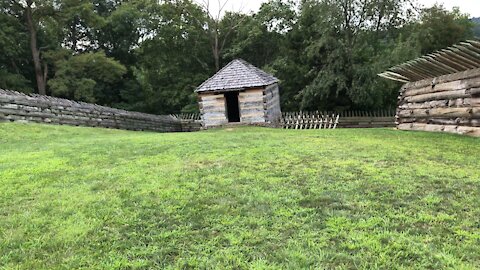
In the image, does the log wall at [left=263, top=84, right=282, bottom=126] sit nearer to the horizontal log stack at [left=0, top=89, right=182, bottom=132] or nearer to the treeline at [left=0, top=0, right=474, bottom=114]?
the treeline at [left=0, top=0, right=474, bottom=114]

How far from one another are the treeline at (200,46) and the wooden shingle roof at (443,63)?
12942 mm

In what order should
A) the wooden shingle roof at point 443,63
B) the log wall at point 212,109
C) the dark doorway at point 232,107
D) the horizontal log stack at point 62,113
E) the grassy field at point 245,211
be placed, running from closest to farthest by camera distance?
the grassy field at point 245,211 < the wooden shingle roof at point 443,63 < the horizontal log stack at point 62,113 < the log wall at point 212,109 < the dark doorway at point 232,107

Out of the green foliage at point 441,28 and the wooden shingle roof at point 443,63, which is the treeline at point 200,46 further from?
the wooden shingle roof at point 443,63

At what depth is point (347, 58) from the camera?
89.4 ft

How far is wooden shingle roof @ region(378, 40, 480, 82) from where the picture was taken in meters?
8.97

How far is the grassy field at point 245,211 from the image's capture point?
3.40 metres

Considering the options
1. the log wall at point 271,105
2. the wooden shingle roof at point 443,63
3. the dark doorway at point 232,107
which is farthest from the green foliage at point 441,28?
the wooden shingle roof at point 443,63

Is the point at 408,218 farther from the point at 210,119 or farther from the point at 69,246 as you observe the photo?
the point at 210,119

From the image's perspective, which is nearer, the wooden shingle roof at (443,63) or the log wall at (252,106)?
the wooden shingle roof at (443,63)

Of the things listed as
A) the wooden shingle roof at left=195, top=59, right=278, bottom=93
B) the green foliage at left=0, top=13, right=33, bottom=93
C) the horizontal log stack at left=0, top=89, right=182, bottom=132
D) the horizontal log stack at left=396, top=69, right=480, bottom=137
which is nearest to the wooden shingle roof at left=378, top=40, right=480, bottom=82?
the horizontal log stack at left=396, top=69, right=480, bottom=137

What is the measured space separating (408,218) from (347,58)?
24812 mm

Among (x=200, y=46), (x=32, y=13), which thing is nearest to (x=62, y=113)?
(x=32, y=13)

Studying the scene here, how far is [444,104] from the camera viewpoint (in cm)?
1168

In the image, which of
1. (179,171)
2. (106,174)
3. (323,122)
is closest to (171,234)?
(179,171)
